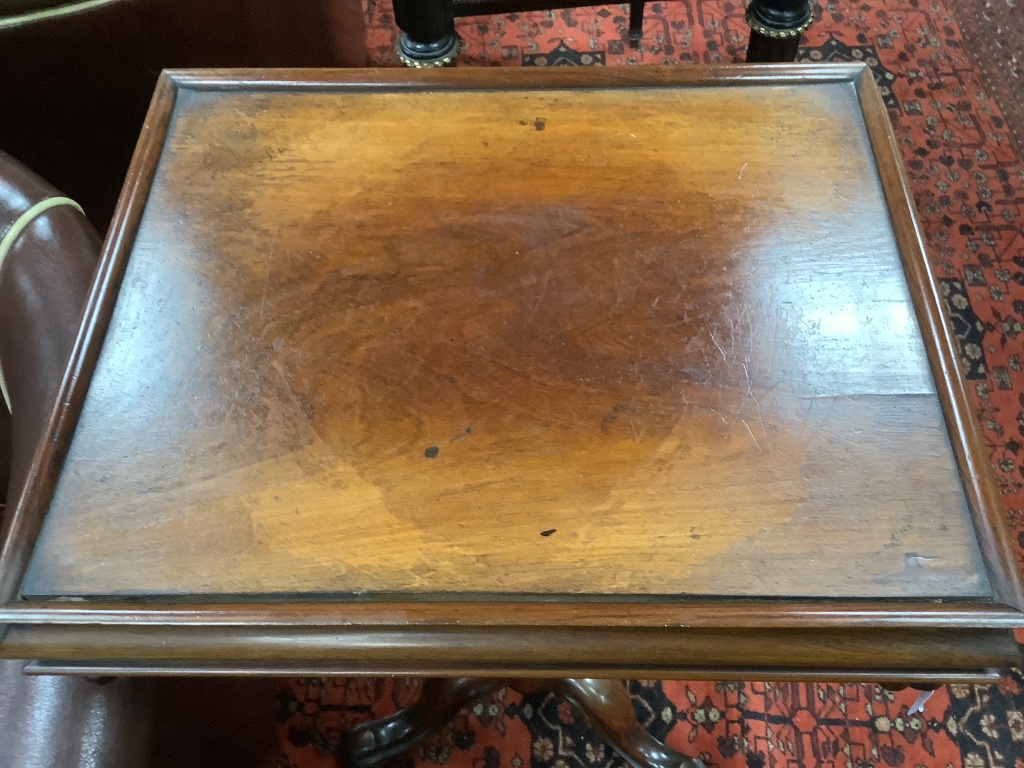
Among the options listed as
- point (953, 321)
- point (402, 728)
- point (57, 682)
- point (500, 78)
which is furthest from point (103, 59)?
point (953, 321)

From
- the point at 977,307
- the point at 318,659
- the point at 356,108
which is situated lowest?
the point at 977,307

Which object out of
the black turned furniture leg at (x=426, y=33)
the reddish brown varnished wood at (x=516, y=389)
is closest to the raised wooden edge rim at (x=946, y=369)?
the reddish brown varnished wood at (x=516, y=389)

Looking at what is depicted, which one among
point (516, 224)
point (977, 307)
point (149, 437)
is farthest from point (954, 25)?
point (149, 437)

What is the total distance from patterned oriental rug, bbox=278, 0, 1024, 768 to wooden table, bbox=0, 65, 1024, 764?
0.48m

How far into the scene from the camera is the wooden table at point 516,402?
444 millimetres

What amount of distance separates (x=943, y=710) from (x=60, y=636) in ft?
3.07

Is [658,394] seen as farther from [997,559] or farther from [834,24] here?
[834,24]

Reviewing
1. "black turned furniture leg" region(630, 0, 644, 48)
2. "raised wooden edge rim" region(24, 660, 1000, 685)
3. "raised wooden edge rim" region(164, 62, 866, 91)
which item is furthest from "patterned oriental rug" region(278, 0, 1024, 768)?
"raised wooden edge rim" region(24, 660, 1000, 685)

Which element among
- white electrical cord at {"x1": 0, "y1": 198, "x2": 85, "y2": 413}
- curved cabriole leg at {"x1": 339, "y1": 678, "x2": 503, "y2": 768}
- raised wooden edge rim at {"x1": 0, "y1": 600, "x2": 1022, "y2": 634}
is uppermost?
white electrical cord at {"x1": 0, "y1": 198, "x2": 85, "y2": 413}

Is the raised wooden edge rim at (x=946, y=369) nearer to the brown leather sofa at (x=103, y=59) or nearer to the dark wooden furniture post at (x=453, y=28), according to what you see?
the dark wooden furniture post at (x=453, y=28)

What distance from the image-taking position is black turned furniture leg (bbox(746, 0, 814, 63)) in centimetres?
94

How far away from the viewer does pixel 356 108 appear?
67 cm

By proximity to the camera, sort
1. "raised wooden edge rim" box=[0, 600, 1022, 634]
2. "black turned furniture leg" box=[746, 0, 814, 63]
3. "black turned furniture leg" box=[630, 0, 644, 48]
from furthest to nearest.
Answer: "black turned furniture leg" box=[630, 0, 644, 48]
"black turned furniture leg" box=[746, 0, 814, 63]
"raised wooden edge rim" box=[0, 600, 1022, 634]

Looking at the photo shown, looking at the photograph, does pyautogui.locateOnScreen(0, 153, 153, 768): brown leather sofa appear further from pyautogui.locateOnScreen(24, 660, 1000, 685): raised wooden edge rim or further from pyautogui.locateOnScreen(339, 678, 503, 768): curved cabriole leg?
pyautogui.locateOnScreen(339, 678, 503, 768): curved cabriole leg
